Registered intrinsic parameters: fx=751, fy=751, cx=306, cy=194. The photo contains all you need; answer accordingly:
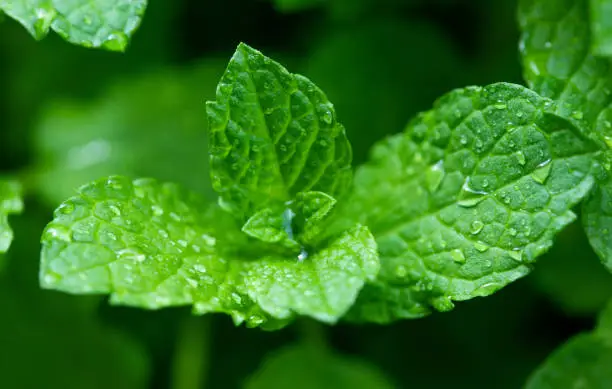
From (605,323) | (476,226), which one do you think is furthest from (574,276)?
(476,226)

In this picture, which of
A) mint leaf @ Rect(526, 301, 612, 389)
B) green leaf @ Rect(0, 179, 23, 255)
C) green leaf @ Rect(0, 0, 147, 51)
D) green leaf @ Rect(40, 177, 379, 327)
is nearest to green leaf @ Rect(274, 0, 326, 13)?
green leaf @ Rect(0, 0, 147, 51)

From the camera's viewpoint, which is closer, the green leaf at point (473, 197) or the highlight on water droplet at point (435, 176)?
the green leaf at point (473, 197)

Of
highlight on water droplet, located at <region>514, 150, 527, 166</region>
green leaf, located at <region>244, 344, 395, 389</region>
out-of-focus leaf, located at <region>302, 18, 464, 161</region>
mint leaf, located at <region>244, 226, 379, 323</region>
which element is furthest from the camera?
out-of-focus leaf, located at <region>302, 18, 464, 161</region>

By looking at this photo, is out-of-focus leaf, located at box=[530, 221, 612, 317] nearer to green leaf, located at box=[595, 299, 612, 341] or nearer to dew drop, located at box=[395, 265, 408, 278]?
green leaf, located at box=[595, 299, 612, 341]

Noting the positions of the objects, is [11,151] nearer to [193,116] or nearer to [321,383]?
[193,116]

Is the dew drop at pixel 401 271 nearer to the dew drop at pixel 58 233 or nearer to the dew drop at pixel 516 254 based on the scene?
the dew drop at pixel 516 254

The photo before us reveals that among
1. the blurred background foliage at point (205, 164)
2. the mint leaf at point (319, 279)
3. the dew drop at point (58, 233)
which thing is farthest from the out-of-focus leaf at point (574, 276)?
the dew drop at point (58, 233)
